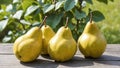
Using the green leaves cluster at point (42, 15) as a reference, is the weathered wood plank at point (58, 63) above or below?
below

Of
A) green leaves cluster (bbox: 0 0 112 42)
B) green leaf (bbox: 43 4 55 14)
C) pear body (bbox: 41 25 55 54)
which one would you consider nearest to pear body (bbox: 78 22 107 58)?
pear body (bbox: 41 25 55 54)

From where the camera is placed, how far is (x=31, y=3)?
2756 millimetres

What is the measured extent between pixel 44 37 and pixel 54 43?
0.10 m

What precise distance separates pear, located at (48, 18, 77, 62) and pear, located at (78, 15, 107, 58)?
0.19ft

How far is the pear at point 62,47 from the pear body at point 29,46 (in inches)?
2.2

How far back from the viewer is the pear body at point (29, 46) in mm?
1679

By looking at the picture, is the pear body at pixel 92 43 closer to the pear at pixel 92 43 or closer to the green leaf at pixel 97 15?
the pear at pixel 92 43

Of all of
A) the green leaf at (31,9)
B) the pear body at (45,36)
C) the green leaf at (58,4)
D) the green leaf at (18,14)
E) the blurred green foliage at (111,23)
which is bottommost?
the blurred green foliage at (111,23)

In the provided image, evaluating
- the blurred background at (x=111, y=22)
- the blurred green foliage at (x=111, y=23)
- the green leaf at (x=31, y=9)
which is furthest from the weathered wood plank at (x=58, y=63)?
the blurred green foliage at (x=111, y=23)

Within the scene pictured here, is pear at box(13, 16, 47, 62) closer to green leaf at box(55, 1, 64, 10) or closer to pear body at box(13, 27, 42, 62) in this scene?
pear body at box(13, 27, 42, 62)

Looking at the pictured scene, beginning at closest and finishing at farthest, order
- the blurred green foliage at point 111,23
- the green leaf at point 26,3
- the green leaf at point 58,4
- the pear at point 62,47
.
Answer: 1. the pear at point 62,47
2. the green leaf at point 58,4
3. the green leaf at point 26,3
4. the blurred green foliage at point 111,23

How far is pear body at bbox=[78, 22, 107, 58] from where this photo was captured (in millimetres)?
1721

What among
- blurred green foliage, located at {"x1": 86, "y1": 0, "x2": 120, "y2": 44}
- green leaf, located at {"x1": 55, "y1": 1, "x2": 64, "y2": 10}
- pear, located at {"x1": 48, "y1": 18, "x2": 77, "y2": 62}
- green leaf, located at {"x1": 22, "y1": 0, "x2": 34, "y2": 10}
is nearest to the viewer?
pear, located at {"x1": 48, "y1": 18, "x2": 77, "y2": 62}

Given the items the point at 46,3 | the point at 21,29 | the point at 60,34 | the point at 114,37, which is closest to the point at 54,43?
the point at 60,34
